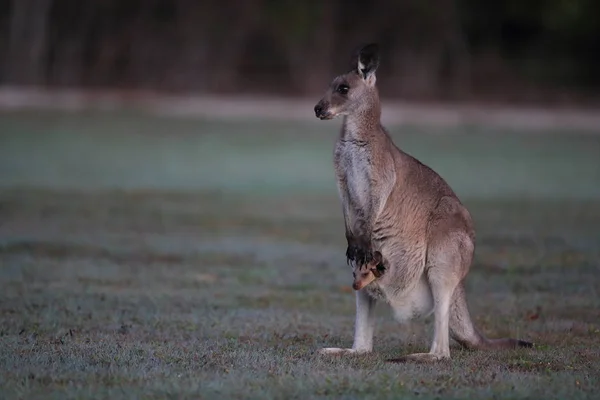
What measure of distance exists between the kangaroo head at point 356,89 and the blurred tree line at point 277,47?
2466 centimetres

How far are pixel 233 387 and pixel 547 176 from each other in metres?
17.7

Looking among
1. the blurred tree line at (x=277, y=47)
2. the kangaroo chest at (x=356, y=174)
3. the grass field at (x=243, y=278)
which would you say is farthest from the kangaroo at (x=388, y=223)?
the blurred tree line at (x=277, y=47)

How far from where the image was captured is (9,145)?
78.9 feet

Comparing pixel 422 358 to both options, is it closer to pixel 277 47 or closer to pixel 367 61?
pixel 367 61

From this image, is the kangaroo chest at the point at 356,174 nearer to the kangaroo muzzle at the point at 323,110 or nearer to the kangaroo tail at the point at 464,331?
the kangaroo muzzle at the point at 323,110

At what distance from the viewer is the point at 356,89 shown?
6.79m

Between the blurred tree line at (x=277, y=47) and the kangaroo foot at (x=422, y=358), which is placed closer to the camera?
the kangaroo foot at (x=422, y=358)

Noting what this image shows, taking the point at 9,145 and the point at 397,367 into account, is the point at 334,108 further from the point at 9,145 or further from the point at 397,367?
the point at 9,145

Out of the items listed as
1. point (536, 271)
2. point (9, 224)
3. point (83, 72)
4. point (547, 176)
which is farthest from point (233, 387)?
point (83, 72)

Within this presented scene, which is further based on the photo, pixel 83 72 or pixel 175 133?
pixel 83 72

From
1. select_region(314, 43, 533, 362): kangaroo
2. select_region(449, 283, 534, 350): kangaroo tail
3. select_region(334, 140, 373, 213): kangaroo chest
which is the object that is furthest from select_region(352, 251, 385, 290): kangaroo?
select_region(449, 283, 534, 350): kangaroo tail

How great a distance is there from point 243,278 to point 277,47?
22764 mm

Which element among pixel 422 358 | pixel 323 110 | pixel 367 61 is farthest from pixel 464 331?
pixel 367 61

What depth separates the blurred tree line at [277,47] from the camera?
31.7 meters
